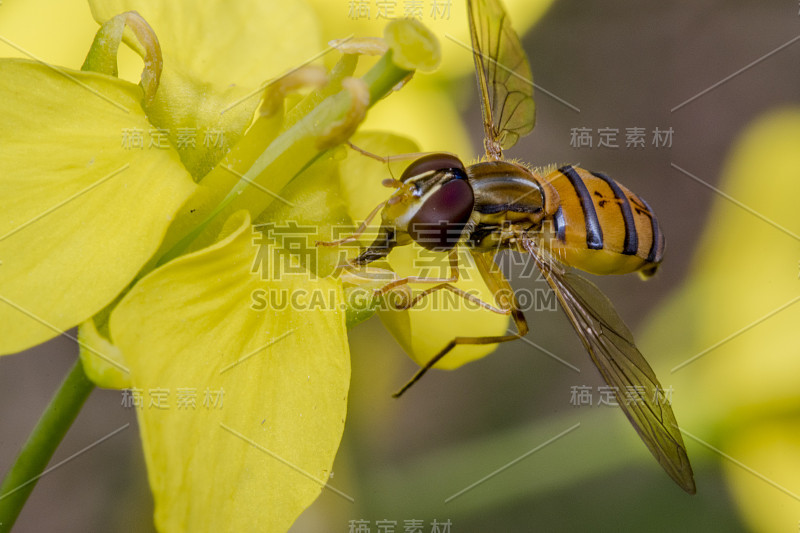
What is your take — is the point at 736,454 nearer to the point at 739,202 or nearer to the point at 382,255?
the point at 739,202

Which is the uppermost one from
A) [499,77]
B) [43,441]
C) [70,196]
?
[499,77]

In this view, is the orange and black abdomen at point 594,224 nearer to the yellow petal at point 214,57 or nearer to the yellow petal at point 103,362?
the yellow petal at point 214,57

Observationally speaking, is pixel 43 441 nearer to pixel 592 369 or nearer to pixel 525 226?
pixel 525 226

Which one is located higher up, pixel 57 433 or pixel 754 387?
pixel 57 433

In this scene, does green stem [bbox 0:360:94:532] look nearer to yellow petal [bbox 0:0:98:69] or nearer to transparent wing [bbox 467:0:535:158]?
yellow petal [bbox 0:0:98:69]

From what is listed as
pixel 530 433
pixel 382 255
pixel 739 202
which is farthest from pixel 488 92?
pixel 739 202

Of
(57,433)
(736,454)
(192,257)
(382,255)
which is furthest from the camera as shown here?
(736,454)

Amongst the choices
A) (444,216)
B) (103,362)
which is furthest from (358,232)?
(103,362)
